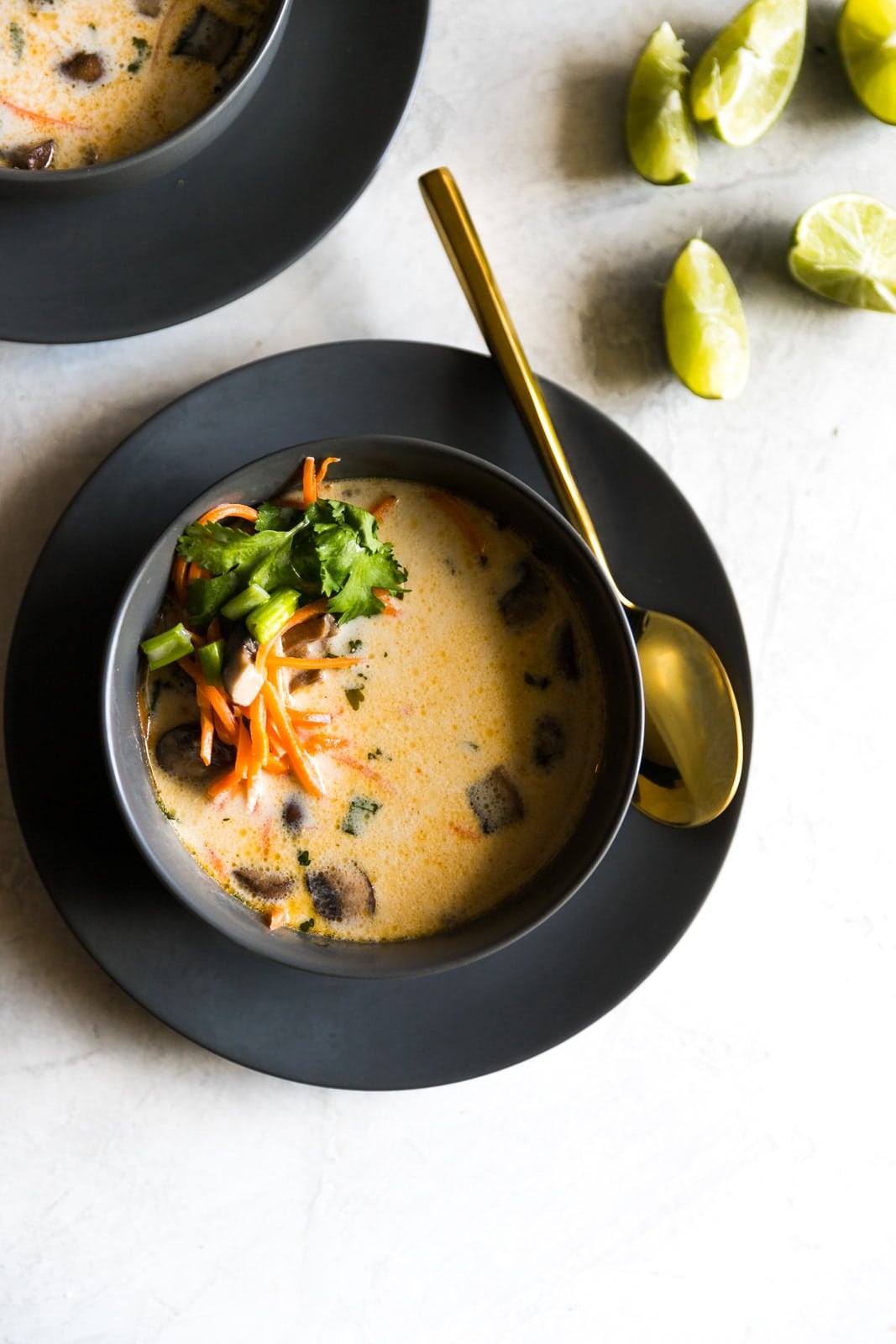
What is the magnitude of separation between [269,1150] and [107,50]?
7.06 feet

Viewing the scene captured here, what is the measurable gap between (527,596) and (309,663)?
0.43 meters

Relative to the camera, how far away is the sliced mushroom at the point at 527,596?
2.09 meters

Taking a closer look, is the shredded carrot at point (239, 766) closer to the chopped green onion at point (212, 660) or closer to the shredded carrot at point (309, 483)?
the chopped green onion at point (212, 660)

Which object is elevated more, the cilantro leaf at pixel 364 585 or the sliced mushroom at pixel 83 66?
the sliced mushroom at pixel 83 66

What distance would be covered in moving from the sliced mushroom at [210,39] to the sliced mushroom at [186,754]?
→ 1.24m

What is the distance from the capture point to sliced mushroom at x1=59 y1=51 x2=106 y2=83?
82.5 inches

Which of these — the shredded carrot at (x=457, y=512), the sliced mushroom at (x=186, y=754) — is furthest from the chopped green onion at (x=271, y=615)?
the shredded carrot at (x=457, y=512)

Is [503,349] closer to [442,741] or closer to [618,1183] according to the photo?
[442,741]

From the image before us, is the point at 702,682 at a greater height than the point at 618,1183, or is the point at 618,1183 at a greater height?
the point at 702,682

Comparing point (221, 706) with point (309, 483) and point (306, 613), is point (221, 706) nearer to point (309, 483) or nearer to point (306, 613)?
point (306, 613)

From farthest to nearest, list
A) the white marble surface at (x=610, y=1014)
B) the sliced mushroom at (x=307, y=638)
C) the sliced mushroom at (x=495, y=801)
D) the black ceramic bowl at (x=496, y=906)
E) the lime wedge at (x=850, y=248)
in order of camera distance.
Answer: the lime wedge at (x=850, y=248) → the white marble surface at (x=610, y=1014) → the sliced mushroom at (x=495, y=801) → the sliced mushroom at (x=307, y=638) → the black ceramic bowl at (x=496, y=906)

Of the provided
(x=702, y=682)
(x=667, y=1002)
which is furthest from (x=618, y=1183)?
(x=702, y=682)

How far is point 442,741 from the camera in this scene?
2059 millimetres

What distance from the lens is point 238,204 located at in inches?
81.7
